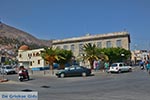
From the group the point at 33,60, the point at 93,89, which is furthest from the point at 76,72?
the point at 33,60

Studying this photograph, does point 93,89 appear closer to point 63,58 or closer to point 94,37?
point 63,58

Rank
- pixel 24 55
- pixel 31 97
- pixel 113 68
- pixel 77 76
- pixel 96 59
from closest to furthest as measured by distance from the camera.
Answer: pixel 31 97 < pixel 77 76 < pixel 113 68 < pixel 96 59 < pixel 24 55

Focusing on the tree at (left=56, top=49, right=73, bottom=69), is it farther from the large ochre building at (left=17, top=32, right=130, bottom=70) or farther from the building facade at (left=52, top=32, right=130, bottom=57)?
the building facade at (left=52, top=32, right=130, bottom=57)

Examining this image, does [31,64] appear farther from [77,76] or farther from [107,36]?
[77,76]

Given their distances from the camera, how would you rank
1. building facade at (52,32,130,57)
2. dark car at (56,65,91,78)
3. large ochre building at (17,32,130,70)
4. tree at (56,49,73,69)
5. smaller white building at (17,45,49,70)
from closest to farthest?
1. dark car at (56,65,91,78)
2. tree at (56,49,73,69)
3. smaller white building at (17,45,49,70)
4. large ochre building at (17,32,130,70)
5. building facade at (52,32,130,57)

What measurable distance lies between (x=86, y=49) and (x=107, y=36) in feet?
145

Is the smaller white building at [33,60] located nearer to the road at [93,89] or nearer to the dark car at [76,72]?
the dark car at [76,72]

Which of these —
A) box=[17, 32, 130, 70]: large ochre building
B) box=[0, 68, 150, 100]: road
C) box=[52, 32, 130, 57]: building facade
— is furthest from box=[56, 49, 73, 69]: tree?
box=[0, 68, 150, 100]: road

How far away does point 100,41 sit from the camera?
104 metres

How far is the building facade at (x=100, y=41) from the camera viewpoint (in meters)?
97.8

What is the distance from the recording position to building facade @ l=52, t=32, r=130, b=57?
97.8 m

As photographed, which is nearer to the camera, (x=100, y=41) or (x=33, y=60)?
(x=33, y=60)

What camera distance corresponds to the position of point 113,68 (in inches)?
1730

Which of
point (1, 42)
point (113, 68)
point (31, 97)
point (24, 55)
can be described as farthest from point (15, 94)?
point (1, 42)
